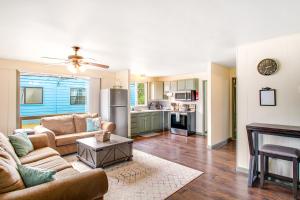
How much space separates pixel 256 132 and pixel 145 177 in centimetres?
194

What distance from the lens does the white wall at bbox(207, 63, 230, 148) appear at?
448 cm

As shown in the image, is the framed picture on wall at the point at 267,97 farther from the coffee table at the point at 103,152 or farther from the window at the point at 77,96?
the window at the point at 77,96

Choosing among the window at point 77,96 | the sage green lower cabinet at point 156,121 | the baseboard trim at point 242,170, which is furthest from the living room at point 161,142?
the sage green lower cabinet at point 156,121

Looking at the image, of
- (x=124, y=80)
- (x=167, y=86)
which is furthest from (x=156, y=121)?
(x=124, y=80)

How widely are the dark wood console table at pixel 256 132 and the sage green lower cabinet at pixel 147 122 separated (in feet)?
13.0

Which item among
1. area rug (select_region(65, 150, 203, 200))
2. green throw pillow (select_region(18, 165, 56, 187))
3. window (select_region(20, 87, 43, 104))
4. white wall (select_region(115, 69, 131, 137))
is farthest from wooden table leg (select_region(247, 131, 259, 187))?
window (select_region(20, 87, 43, 104))

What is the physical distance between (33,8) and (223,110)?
4.76 meters

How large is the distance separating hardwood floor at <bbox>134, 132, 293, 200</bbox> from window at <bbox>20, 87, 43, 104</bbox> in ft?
11.6

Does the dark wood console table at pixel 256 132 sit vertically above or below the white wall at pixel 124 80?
below

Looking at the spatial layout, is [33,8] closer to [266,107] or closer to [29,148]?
[29,148]

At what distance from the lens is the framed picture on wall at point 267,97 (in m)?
2.79

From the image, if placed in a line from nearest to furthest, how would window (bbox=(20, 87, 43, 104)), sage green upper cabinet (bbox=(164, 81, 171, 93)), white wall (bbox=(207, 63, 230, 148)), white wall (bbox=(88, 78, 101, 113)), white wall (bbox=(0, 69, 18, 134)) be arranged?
white wall (bbox=(0, 69, 18, 134)) < white wall (bbox=(207, 63, 230, 148)) < window (bbox=(20, 87, 43, 104)) < white wall (bbox=(88, 78, 101, 113)) < sage green upper cabinet (bbox=(164, 81, 171, 93))

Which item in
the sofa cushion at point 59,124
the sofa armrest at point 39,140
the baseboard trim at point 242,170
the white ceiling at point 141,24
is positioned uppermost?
the white ceiling at point 141,24

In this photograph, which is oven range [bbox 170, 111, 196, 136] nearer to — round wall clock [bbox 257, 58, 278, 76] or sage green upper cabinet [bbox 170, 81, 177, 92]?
sage green upper cabinet [bbox 170, 81, 177, 92]
